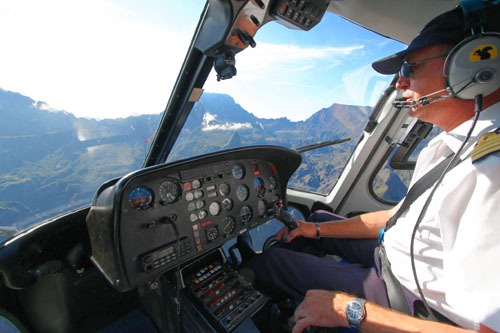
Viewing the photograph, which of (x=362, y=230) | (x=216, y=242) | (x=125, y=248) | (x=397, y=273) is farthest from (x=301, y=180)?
(x=125, y=248)

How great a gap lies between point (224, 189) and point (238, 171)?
198mm

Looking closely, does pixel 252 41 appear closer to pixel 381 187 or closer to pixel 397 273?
pixel 397 273

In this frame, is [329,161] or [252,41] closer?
[252,41]

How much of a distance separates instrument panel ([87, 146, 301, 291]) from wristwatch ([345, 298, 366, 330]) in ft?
2.86

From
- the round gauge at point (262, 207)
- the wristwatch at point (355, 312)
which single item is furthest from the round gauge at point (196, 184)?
the wristwatch at point (355, 312)

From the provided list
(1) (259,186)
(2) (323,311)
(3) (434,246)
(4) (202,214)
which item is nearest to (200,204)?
(4) (202,214)

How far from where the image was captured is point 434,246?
35.4 inches

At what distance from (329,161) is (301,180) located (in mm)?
419

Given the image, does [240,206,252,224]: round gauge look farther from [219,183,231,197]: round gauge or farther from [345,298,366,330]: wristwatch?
[345,298,366,330]: wristwatch

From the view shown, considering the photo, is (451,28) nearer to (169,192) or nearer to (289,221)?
(289,221)

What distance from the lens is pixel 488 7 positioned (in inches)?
34.1

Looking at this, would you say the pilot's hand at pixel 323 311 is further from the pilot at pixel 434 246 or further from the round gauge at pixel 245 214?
the round gauge at pixel 245 214

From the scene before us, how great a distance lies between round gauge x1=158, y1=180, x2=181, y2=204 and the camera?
53.5 inches

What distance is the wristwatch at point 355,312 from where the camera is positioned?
0.90 m
